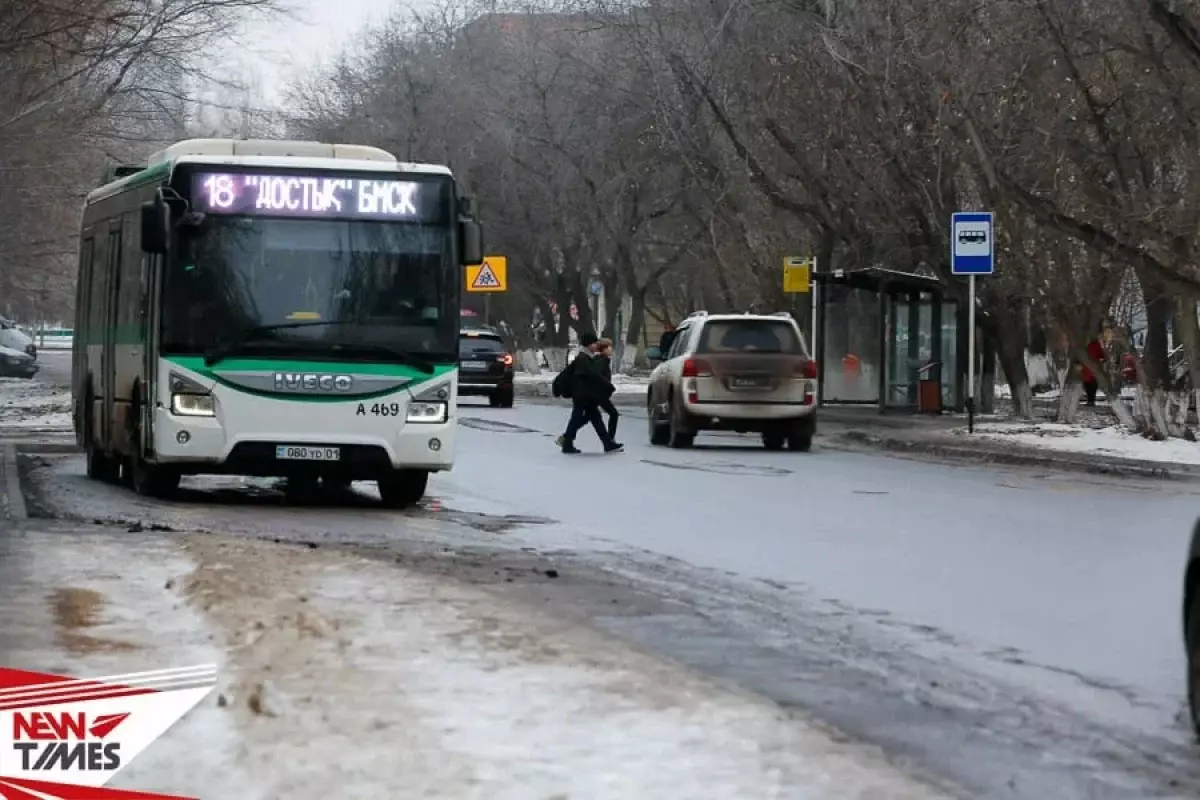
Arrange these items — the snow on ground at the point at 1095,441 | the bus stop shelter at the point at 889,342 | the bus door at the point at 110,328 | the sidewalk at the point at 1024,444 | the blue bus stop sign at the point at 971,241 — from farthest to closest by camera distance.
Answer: the bus stop shelter at the point at 889,342 < the blue bus stop sign at the point at 971,241 < the snow on ground at the point at 1095,441 < the sidewalk at the point at 1024,444 < the bus door at the point at 110,328

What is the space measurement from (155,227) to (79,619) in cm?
821

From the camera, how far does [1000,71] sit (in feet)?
106

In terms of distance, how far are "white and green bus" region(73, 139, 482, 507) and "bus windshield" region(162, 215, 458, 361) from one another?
0.01 metres

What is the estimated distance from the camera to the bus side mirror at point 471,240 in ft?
61.7

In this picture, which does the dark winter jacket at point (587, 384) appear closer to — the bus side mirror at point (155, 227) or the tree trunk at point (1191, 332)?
the tree trunk at point (1191, 332)

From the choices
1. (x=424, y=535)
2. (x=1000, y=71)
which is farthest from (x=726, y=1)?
(x=424, y=535)

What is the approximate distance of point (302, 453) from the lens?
61.1ft

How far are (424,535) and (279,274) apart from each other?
3.21m

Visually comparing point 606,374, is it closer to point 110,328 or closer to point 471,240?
point 110,328

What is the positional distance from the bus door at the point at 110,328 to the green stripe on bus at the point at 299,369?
2798mm

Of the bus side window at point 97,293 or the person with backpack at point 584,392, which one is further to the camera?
the person with backpack at point 584,392

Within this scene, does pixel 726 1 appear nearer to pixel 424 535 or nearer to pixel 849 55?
pixel 849 55

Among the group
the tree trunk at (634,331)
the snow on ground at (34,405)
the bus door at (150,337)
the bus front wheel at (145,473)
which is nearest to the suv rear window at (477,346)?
the snow on ground at (34,405)

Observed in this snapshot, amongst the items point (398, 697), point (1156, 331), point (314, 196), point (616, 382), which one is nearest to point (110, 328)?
point (314, 196)
